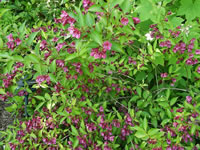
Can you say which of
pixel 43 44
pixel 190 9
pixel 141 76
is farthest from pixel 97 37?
pixel 141 76

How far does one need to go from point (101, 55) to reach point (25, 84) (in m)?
1.16

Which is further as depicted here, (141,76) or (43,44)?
(141,76)

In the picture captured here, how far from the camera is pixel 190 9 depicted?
1.63m

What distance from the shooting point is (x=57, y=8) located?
357 cm

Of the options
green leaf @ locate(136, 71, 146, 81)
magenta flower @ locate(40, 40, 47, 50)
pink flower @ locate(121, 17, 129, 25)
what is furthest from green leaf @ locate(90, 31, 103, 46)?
green leaf @ locate(136, 71, 146, 81)

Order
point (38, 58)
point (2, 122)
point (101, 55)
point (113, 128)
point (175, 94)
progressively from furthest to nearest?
point (2, 122), point (175, 94), point (113, 128), point (38, 58), point (101, 55)

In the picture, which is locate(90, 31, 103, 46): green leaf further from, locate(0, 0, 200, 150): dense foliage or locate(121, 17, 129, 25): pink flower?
locate(121, 17, 129, 25): pink flower

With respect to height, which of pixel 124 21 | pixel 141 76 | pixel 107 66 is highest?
pixel 124 21

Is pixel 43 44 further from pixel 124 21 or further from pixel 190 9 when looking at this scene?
pixel 190 9

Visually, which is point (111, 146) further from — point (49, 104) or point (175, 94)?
point (175, 94)

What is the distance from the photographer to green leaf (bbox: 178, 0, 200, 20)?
5.32ft

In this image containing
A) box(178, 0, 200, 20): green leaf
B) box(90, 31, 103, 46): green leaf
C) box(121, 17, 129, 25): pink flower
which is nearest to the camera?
box(90, 31, 103, 46): green leaf

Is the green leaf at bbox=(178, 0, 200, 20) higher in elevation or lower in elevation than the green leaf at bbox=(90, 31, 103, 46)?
higher

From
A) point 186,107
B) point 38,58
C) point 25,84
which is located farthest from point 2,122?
point 186,107
